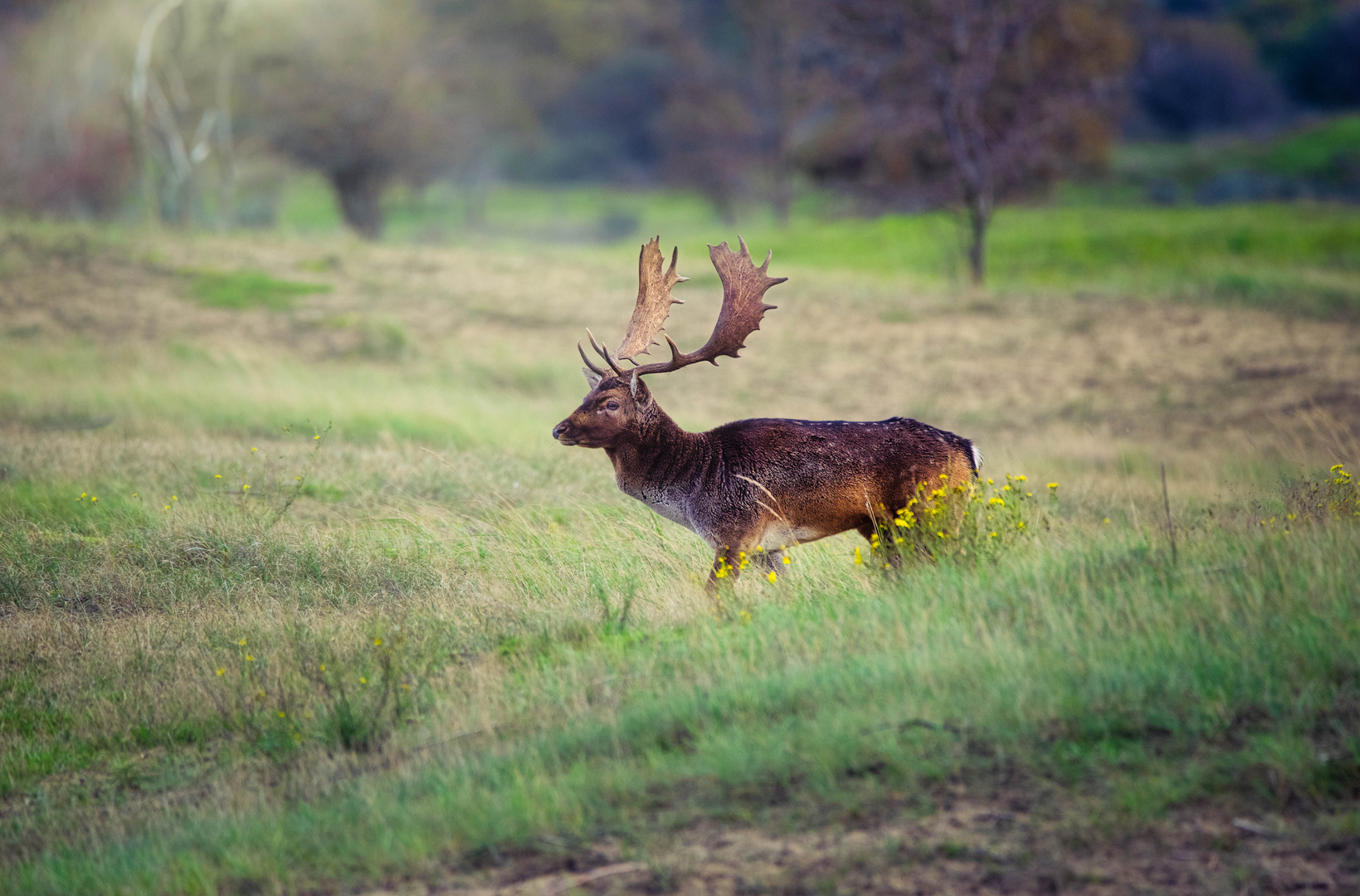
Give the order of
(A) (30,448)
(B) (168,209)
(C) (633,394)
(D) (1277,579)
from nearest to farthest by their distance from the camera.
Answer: (D) (1277,579) < (C) (633,394) < (A) (30,448) < (B) (168,209)

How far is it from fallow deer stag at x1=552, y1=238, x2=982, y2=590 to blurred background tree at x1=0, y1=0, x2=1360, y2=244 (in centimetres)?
2402

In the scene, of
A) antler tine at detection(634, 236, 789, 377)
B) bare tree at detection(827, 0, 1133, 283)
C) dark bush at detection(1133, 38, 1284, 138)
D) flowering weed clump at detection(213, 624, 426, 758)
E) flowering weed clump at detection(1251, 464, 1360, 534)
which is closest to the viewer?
flowering weed clump at detection(213, 624, 426, 758)

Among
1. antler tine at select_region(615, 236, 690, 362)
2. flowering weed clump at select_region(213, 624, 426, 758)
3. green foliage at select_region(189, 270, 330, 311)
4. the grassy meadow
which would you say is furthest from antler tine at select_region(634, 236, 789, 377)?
green foliage at select_region(189, 270, 330, 311)

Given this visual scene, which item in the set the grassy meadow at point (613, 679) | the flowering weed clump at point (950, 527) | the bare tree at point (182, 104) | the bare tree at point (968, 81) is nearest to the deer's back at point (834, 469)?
the flowering weed clump at point (950, 527)

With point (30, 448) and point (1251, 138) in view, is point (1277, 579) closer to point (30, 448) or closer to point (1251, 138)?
point (30, 448)

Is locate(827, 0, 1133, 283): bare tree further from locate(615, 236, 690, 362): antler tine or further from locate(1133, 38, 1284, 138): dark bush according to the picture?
locate(1133, 38, 1284, 138): dark bush

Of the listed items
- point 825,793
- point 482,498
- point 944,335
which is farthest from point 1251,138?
point 825,793

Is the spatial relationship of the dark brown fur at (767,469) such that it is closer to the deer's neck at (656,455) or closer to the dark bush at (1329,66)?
the deer's neck at (656,455)

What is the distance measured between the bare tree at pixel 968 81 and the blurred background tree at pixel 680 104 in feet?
0.30

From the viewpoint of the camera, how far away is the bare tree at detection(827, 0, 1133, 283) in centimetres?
2992

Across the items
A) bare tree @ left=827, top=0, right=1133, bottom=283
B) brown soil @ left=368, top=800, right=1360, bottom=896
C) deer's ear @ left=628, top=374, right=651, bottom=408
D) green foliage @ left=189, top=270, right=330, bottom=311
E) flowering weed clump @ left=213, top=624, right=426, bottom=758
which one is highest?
bare tree @ left=827, top=0, right=1133, bottom=283

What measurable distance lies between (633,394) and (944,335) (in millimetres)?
16724

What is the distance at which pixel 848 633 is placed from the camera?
20.0 ft

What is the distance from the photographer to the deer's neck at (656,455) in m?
7.48
